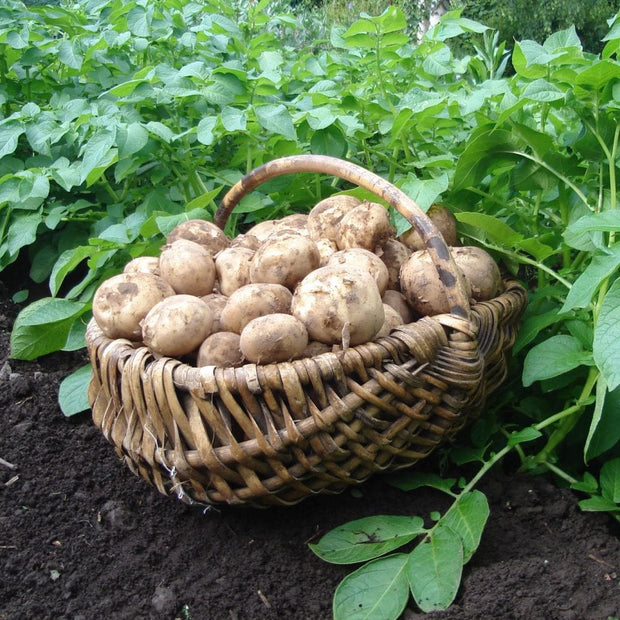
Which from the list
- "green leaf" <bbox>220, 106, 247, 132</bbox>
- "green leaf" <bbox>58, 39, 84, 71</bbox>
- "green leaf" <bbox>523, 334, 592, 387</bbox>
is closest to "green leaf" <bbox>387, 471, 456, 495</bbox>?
"green leaf" <bbox>523, 334, 592, 387</bbox>

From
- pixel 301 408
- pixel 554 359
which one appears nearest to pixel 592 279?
pixel 554 359

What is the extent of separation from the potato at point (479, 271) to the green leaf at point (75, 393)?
38.5 inches

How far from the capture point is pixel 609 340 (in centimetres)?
116

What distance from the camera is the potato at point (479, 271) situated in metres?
1.61

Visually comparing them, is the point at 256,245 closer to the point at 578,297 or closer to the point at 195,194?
the point at 195,194

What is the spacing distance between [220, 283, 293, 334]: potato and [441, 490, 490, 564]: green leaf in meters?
0.54

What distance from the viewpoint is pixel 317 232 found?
1748mm

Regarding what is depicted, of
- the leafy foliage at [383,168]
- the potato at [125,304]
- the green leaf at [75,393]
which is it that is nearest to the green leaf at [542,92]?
the leafy foliage at [383,168]

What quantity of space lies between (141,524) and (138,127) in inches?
41.1

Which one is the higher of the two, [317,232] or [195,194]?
[317,232]

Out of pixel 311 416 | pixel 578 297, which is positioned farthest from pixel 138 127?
pixel 578 297

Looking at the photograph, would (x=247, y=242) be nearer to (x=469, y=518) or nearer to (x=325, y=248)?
(x=325, y=248)

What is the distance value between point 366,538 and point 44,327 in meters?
1.11

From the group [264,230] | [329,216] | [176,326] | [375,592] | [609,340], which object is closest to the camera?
[609,340]
